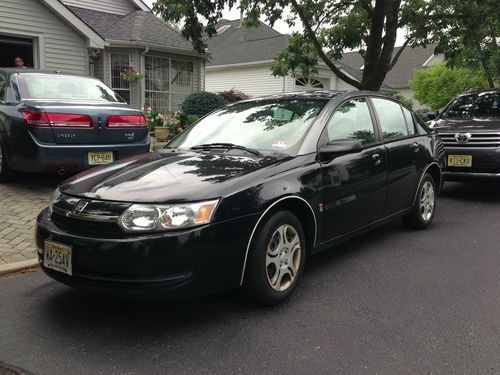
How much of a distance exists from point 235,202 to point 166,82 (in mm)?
15377

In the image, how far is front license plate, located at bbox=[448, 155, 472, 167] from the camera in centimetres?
733

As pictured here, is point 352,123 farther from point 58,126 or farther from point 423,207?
point 58,126

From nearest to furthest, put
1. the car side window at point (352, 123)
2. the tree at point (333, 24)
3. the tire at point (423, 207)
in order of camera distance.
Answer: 1. the car side window at point (352, 123)
2. the tire at point (423, 207)
3. the tree at point (333, 24)

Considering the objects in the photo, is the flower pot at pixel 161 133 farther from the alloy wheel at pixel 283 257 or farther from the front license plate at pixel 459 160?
the alloy wheel at pixel 283 257

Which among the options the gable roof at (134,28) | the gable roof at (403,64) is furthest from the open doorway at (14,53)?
the gable roof at (403,64)

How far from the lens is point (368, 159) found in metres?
4.56

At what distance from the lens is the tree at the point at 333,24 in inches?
393

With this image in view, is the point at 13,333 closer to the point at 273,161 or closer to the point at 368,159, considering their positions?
the point at 273,161

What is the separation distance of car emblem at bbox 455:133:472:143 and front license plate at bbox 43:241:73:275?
6095mm

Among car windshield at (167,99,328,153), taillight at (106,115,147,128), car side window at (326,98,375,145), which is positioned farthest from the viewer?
taillight at (106,115,147,128)

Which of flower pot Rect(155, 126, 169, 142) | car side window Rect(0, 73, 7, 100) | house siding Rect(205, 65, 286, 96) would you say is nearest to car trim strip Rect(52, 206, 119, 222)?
car side window Rect(0, 73, 7, 100)

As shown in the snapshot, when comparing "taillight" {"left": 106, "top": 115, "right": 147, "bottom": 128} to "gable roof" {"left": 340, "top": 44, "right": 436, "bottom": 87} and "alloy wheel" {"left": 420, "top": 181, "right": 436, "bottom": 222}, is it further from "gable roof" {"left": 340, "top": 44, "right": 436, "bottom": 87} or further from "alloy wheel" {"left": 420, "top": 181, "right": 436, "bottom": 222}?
Result: "gable roof" {"left": 340, "top": 44, "right": 436, "bottom": 87}

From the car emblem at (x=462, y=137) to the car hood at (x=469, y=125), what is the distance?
0.11 metres

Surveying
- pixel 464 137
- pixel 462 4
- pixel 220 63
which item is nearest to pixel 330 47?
pixel 462 4
